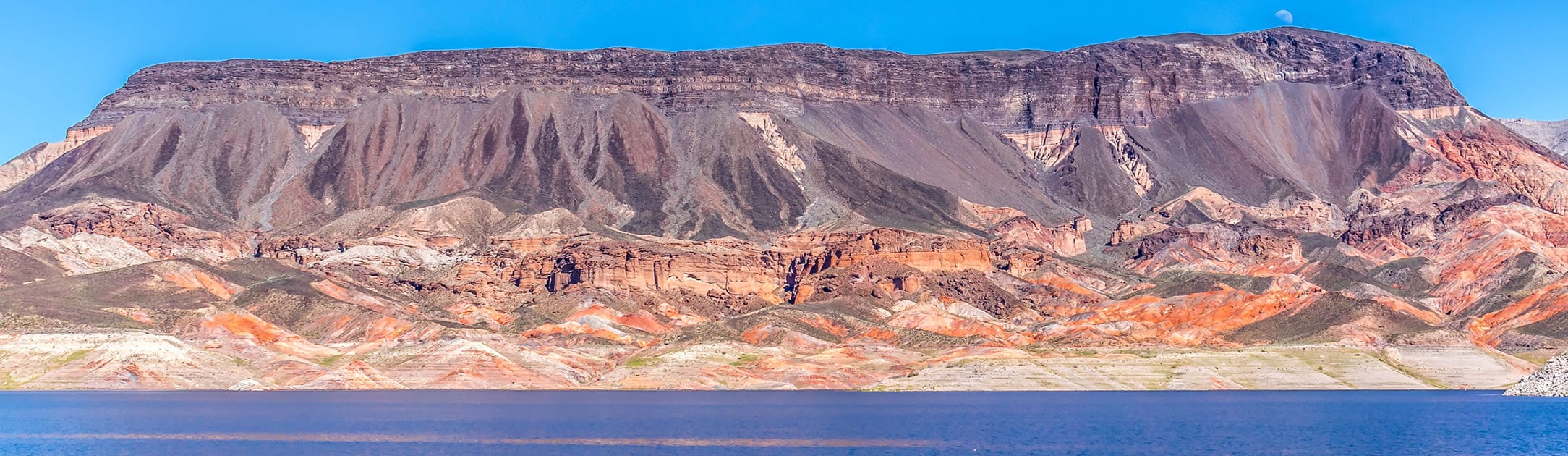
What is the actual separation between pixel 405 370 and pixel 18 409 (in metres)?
53.7

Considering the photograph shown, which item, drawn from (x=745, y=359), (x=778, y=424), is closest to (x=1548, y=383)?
(x=778, y=424)

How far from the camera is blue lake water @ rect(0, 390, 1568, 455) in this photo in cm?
9556

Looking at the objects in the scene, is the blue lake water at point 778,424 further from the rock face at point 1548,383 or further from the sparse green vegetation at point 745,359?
the sparse green vegetation at point 745,359

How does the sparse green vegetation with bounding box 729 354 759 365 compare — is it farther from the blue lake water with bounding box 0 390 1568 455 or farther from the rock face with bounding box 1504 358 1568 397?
the rock face with bounding box 1504 358 1568 397

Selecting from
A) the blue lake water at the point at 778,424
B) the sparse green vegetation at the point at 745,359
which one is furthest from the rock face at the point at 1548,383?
the sparse green vegetation at the point at 745,359

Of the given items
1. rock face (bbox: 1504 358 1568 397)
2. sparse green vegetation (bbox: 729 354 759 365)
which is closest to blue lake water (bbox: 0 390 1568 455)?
rock face (bbox: 1504 358 1568 397)

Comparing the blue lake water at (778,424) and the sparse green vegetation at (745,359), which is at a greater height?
the sparse green vegetation at (745,359)

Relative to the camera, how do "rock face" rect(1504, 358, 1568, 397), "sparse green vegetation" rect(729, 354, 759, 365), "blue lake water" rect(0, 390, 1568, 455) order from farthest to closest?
"sparse green vegetation" rect(729, 354, 759, 365) → "rock face" rect(1504, 358, 1568, 397) → "blue lake water" rect(0, 390, 1568, 455)

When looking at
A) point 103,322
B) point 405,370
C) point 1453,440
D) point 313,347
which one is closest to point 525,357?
point 405,370

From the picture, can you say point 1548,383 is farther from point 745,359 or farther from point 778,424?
point 745,359

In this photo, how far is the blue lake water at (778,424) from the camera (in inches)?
3762

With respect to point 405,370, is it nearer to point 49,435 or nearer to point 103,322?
point 103,322

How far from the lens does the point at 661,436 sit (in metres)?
105

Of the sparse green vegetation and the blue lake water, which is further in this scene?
the sparse green vegetation
